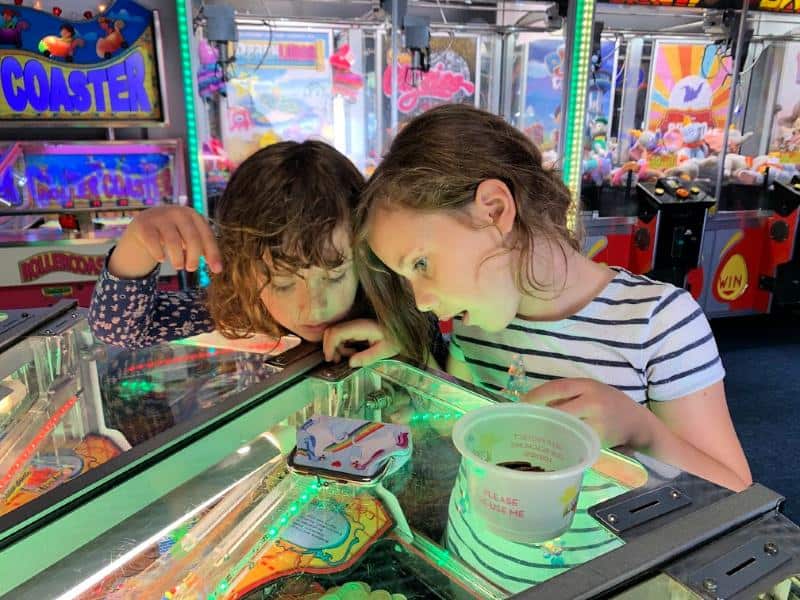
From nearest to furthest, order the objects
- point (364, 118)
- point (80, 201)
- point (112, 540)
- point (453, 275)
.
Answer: point (112, 540), point (453, 275), point (80, 201), point (364, 118)

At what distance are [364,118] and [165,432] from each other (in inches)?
133

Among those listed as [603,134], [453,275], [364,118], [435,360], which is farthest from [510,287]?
[603,134]

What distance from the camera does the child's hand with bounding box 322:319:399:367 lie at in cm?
A: 100

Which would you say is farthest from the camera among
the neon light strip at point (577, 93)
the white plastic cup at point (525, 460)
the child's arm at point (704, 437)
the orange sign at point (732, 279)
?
the orange sign at point (732, 279)

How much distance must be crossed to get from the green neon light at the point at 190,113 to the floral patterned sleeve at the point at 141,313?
1.27 meters

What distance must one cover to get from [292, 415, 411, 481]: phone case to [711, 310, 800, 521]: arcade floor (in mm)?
2037

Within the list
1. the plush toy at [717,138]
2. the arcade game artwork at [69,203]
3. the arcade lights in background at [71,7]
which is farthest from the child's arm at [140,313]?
the plush toy at [717,138]

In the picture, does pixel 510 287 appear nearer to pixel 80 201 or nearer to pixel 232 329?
pixel 232 329

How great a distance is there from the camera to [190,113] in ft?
9.93

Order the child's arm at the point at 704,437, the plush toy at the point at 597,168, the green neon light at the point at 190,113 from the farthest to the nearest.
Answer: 1. the plush toy at the point at 597,168
2. the green neon light at the point at 190,113
3. the child's arm at the point at 704,437

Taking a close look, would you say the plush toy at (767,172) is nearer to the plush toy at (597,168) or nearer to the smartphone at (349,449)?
the plush toy at (597,168)

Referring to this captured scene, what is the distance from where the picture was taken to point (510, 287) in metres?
1.07

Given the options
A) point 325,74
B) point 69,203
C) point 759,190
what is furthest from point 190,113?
point 759,190

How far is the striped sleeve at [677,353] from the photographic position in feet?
3.73
